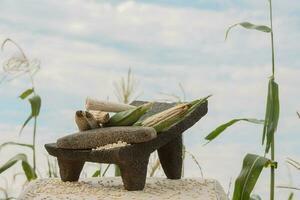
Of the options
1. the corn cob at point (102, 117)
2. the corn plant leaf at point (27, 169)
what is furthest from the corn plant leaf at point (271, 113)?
the corn plant leaf at point (27, 169)

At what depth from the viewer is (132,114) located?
328 cm

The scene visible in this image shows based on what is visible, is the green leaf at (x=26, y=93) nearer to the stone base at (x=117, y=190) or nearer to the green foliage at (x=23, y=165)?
the green foliage at (x=23, y=165)

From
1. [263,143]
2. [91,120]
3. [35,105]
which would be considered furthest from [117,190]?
[35,105]

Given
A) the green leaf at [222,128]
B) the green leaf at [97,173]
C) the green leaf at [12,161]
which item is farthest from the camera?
the green leaf at [97,173]

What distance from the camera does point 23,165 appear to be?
12.3ft

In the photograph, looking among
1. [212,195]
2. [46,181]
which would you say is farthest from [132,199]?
[46,181]

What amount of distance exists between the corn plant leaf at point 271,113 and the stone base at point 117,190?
355 millimetres

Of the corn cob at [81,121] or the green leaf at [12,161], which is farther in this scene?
the green leaf at [12,161]

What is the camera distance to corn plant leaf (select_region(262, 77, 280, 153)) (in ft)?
10.2

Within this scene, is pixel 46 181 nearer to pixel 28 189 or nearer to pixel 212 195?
pixel 28 189

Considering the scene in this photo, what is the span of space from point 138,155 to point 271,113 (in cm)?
62

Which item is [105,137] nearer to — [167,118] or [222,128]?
[167,118]

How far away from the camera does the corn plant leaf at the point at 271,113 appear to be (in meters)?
3.10

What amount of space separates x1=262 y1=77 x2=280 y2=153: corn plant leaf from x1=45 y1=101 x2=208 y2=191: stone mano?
35cm
